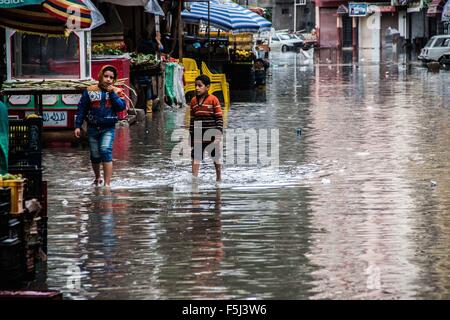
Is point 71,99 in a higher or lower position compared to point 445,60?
lower

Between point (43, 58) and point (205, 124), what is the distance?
19.0ft

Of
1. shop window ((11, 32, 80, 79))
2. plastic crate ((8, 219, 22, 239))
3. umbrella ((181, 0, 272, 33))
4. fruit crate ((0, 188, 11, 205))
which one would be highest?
umbrella ((181, 0, 272, 33))

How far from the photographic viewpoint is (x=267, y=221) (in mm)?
12555

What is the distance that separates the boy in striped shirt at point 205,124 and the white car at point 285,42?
7487 centimetres

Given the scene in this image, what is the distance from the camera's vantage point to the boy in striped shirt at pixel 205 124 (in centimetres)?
1577

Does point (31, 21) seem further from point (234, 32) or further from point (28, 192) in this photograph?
point (234, 32)

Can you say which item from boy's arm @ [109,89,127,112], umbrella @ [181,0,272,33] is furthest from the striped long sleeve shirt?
umbrella @ [181,0,272,33]

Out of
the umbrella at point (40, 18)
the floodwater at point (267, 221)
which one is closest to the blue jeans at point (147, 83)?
the floodwater at point (267, 221)

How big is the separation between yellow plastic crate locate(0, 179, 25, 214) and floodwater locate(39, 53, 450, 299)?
2.42ft

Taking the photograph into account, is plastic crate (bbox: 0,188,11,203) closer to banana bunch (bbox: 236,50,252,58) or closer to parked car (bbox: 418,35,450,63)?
banana bunch (bbox: 236,50,252,58)

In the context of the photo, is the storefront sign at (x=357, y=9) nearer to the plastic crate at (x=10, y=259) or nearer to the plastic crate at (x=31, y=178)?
the plastic crate at (x=31, y=178)

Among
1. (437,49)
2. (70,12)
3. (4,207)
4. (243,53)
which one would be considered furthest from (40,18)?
(437,49)

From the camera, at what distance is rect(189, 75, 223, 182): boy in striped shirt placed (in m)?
15.8
